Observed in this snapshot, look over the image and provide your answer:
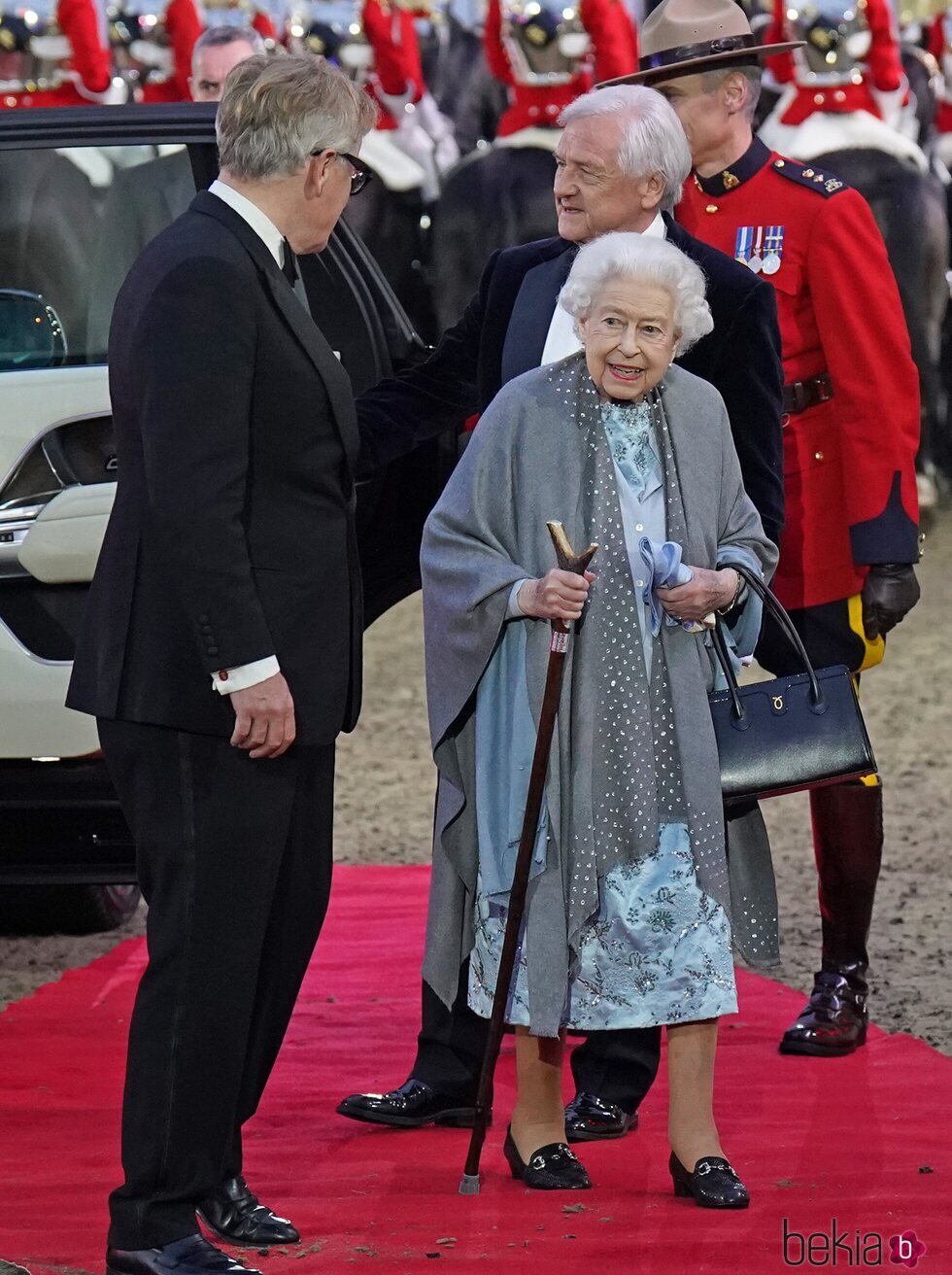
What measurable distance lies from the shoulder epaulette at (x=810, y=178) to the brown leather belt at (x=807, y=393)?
348mm

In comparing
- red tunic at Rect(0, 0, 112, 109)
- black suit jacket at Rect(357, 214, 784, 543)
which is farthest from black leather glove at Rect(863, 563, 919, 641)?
red tunic at Rect(0, 0, 112, 109)

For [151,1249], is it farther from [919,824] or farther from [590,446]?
[919,824]

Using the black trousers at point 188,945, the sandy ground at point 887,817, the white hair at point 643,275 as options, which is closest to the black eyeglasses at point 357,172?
the white hair at point 643,275

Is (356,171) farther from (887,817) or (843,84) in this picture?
(843,84)

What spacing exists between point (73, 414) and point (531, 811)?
4.12 ft

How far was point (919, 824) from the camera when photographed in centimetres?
638

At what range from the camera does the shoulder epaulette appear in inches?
163

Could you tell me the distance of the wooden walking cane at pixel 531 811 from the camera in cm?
305

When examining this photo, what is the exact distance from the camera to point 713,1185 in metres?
3.21

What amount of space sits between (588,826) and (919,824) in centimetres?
341

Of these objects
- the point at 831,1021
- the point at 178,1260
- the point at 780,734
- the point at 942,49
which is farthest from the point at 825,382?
the point at 942,49

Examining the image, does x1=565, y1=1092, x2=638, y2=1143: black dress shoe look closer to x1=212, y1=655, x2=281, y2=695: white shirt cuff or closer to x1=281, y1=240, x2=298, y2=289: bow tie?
A: x1=212, y1=655, x2=281, y2=695: white shirt cuff

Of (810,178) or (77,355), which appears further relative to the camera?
(810,178)

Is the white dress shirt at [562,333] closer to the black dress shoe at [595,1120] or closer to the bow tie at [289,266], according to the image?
the bow tie at [289,266]
